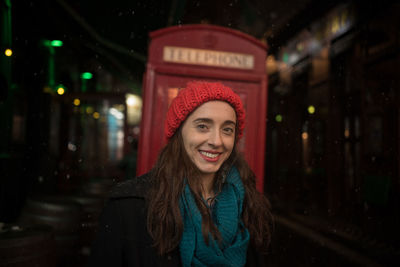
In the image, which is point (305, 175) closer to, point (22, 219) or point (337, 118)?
point (337, 118)

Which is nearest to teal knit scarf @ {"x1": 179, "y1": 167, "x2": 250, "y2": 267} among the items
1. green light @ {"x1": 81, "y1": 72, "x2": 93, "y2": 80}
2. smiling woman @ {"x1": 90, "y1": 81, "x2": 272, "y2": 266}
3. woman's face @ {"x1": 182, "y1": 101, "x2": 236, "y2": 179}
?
smiling woman @ {"x1": 90, "y1": 81, "x2": 272, "y2": 266}

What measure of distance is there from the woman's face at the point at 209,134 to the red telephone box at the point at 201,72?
1.15m

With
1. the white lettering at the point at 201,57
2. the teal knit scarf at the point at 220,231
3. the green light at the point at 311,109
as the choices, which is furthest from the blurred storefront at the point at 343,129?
the teal knit scarf at the point at 220,231

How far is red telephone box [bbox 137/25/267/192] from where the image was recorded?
2.43m

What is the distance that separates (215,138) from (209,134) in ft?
0.12

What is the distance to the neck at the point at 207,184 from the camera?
142 centimetres

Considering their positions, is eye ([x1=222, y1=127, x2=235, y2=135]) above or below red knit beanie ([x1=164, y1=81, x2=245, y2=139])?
below

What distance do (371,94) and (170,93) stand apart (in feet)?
10.6

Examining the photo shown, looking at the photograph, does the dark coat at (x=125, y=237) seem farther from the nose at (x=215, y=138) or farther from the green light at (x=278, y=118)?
the green light at (x=278, y=118)

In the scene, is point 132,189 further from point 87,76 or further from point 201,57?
point 87,76

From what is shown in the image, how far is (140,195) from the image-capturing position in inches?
49.9

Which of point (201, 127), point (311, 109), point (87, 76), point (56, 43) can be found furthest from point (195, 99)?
point (87, 76)

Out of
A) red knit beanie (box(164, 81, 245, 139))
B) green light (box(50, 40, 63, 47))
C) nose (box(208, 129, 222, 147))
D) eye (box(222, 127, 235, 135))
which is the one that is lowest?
nose (box(208, 129, 222, 147))

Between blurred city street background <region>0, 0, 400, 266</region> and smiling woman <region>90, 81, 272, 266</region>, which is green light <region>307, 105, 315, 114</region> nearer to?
blurred city street background <region>0, 0, 400, 266</region>
